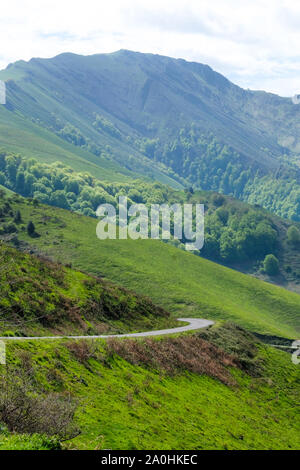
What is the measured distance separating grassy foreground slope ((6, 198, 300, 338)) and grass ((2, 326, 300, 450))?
197 ft

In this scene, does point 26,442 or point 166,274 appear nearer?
point 26,442

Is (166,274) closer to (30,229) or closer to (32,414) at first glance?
(30,229)

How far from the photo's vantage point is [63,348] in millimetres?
34500

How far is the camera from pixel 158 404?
109 feet


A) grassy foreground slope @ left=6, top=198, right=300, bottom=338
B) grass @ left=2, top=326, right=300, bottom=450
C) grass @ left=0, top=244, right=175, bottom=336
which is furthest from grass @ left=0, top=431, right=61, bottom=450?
grassy foreground slope @ left=6, top=198, right=300, bottom=338

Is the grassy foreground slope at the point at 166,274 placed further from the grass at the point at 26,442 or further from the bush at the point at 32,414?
the grass at the point at 26,442

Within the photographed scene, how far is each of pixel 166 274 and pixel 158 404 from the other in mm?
100794

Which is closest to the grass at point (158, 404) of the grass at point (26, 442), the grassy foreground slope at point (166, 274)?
the grass at point (26, 442)

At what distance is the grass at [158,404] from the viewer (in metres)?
26.4

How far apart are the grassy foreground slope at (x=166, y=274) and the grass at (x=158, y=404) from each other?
5991 cm

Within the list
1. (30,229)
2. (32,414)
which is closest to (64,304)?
(32,414)

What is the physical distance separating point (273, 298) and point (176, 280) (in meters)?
36.2
